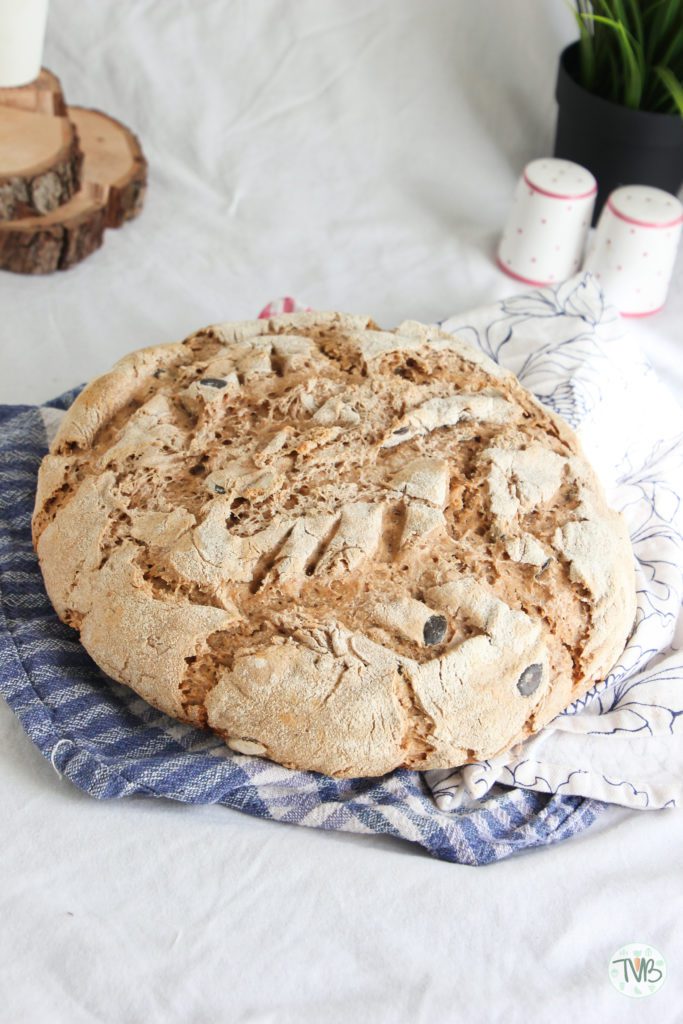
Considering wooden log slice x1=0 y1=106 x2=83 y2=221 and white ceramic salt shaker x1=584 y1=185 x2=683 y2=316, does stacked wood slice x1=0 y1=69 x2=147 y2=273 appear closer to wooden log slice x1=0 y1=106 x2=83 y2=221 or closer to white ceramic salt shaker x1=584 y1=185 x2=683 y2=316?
wooden log slice x1=0 y1=106 x2=83 y2=221

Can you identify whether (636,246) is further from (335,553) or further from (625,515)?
(335,553)

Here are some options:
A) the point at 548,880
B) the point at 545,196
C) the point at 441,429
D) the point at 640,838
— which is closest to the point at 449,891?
the point at 548,880

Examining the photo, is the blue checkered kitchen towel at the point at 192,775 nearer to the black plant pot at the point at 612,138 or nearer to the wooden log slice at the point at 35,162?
the wooden log slice at the point at 35,162

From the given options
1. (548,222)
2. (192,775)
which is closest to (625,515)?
(192,775)

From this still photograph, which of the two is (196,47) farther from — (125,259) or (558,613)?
(558,613)

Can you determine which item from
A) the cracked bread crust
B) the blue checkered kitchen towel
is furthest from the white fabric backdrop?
the cracked bread crust
